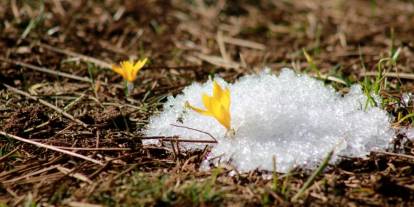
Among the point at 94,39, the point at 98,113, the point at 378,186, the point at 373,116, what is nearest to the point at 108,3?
the point at 94,39

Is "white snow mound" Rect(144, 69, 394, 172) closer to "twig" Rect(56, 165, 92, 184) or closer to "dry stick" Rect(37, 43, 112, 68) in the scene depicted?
"twig" Rect(56, 165, 92, 184)

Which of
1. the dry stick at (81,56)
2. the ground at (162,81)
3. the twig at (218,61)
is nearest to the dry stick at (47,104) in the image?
the ground at (162,81)

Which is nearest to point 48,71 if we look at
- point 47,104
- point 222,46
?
point 47,104

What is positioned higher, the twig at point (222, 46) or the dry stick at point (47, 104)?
the twig at point (222, 46)

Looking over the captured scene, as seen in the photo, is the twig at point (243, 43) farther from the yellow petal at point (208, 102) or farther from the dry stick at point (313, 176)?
the dry stick at point (313, 176)

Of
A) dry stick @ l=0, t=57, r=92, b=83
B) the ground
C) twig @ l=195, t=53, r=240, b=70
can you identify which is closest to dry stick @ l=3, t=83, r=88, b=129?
the ground

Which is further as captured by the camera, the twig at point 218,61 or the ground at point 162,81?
the twig at point 218,61
